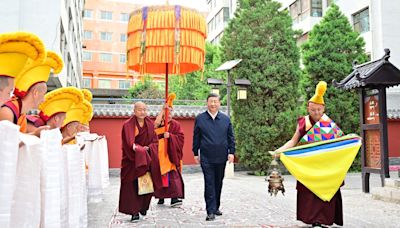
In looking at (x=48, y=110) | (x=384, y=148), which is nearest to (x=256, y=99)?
(x=384, y=148)

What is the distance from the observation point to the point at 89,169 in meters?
7.20

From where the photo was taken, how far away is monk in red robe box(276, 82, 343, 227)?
4562mm

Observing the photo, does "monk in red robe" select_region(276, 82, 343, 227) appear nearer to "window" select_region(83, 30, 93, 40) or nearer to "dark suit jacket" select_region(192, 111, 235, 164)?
"dark suit jacket" select_region(192, 111, 235, 164)

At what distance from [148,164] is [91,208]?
190 cm

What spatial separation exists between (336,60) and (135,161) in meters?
11.1

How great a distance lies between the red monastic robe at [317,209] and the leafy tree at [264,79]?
816cm

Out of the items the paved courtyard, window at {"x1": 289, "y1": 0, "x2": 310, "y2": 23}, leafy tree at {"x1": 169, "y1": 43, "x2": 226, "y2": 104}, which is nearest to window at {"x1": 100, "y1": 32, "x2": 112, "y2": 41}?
leafy tree at {"x1": 169, "y1": 43, "x2": 226, "y2": 104}

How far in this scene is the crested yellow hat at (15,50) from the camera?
2.29 metres

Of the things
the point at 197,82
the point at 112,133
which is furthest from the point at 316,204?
Result: the point at 197,82

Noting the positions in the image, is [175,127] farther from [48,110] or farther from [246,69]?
[246,69]

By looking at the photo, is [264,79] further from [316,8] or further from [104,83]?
[104,83]

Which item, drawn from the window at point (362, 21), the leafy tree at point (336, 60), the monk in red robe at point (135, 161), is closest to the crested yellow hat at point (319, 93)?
the monk in red robe at point (135, 161)

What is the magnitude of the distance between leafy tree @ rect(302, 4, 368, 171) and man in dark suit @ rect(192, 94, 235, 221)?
961 centimetres

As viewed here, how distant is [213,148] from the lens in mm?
5359
